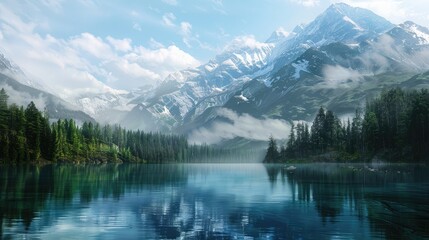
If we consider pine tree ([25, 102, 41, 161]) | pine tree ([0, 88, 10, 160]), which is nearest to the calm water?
pine tree ([0, 88, 10, 160])

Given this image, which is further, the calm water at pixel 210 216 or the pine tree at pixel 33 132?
the pine tree at pixel 33 132

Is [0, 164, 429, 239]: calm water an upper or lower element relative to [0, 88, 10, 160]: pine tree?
lower

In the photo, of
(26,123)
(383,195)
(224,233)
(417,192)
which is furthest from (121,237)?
(26,123)

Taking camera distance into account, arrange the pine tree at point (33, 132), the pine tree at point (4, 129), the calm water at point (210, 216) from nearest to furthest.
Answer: the calm water at point (210, 216), the pine tree at point (4, 129), the pine tree at point (33, 132)

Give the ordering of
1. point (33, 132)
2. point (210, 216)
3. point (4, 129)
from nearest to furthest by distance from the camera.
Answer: point (210, 216), point (4, 129), point (33, 132)

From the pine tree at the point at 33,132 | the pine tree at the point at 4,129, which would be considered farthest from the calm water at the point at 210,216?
the pine tree at the point at 33,132

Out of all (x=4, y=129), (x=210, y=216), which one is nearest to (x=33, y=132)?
(x=4, y=129)

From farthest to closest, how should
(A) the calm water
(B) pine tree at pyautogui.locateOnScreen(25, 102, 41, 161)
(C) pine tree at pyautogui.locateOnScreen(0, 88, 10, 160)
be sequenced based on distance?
(B) pine tree at pyautogui.locateOnScreen(25, 102, 41, 161)
(C) pine tree at pyautogui.locateOnScreen(0, 88, 10, 160)
(A) the calm water

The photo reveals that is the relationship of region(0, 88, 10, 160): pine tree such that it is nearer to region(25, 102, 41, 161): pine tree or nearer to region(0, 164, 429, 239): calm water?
region(25, 102, 41, 161): pine tree

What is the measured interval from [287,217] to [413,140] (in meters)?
162

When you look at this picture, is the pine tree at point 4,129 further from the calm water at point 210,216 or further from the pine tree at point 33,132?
the calm water at point 210,216

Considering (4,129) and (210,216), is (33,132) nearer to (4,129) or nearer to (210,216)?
(4,129)

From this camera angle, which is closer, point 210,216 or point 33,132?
point 210,216

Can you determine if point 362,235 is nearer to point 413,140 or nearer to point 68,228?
point 68,228
